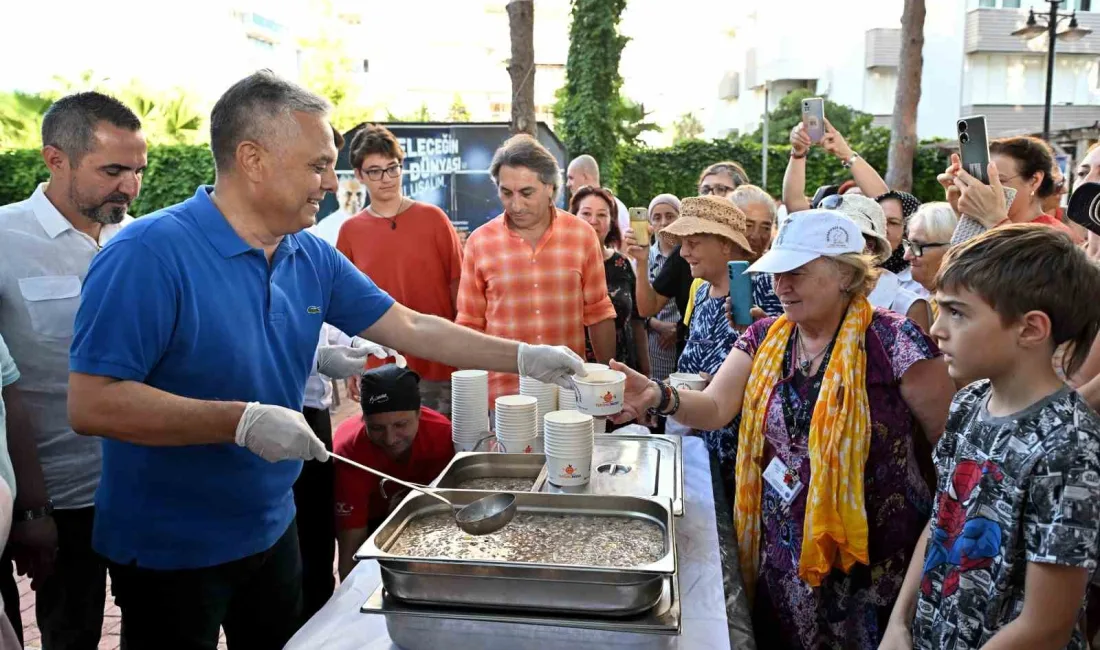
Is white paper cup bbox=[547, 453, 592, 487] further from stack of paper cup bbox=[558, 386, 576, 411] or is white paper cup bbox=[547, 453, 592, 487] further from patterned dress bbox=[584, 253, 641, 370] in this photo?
patterned dress bbox=[584, 253, 641, 370]

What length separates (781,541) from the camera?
220cm

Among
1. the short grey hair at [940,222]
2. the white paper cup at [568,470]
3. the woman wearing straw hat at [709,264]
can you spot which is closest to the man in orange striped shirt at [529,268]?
the woman wearing straw hat at [709,264]

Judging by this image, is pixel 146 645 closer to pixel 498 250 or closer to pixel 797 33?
pixel 498 250

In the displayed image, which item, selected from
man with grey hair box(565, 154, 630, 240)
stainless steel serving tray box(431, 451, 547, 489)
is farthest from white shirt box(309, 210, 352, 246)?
stainless steel serving tray box(431, 451, 547, 489)

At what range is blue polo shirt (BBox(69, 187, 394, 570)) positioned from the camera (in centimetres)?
165

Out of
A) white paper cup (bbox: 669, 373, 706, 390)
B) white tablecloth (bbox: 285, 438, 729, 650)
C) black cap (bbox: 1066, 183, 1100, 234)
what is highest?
black cap (bbox: 1066, 183, 1100, 234)

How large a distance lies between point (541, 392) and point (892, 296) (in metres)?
1.73

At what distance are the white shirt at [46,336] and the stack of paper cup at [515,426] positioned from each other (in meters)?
1.38

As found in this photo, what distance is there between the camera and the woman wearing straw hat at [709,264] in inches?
116

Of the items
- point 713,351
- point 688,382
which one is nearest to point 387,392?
point 688,382

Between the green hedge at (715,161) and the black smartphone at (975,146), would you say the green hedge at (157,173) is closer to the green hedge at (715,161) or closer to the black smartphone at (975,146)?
the green hedge at (715,161)

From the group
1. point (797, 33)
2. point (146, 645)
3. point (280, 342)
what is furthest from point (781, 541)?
point (797, 33)

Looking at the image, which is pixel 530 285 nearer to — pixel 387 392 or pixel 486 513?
pixel 387 392

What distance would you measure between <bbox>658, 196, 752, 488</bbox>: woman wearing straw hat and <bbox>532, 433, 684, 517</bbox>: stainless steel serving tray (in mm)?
499
